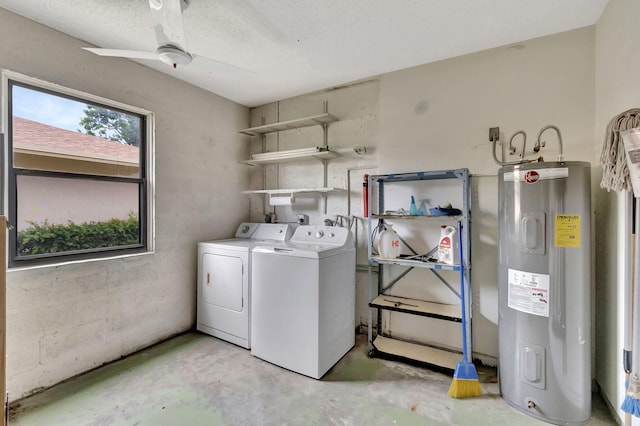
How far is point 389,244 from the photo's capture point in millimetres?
2416

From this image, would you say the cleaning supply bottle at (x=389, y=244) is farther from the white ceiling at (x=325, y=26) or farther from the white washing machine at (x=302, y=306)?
the white ceiling at (x=325, y=26)

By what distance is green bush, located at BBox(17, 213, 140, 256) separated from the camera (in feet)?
6.43

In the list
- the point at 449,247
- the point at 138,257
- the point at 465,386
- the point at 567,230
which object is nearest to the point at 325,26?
the point at 449,247

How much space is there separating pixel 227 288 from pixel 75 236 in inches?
50.6

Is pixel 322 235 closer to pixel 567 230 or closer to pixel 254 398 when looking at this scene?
pixel 254 398

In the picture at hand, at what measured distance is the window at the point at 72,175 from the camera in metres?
1.90

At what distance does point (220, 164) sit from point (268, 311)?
1.85 meters

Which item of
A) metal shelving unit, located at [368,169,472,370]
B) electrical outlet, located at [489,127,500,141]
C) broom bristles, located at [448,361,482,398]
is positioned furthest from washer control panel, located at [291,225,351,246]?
electrical outlet, located at [489,127,500,141]

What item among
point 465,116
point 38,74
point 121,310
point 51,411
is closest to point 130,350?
point 121,310

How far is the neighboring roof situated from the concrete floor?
1.74 meters

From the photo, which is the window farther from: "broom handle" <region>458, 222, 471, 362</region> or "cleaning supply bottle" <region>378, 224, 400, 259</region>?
"broom handle" <region>458, 222, 471, 362</region>

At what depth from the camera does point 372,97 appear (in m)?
2.79

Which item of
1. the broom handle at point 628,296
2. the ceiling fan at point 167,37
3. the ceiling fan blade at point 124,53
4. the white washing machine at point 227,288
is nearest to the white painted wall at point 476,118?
the broom handle at point 628,296

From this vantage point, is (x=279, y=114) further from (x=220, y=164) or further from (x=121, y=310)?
(x=121, y=310)
